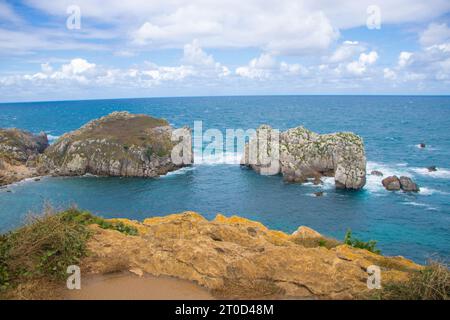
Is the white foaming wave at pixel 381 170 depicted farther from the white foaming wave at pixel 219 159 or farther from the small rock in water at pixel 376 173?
the white foaming wave at pixel 219 159

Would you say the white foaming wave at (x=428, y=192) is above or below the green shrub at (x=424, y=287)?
below

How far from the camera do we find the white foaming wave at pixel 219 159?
110 meters

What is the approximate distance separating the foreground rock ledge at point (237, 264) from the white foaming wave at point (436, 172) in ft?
270

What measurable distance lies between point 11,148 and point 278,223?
9093 centimetres

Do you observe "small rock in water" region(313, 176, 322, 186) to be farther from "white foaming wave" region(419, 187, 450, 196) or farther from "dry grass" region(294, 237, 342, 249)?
"dry grass" region(294, 237, 342, 249)

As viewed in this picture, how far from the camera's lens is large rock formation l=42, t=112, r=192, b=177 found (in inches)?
3858

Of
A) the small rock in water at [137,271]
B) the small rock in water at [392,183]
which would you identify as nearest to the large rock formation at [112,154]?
the small rock in water at [392,183]

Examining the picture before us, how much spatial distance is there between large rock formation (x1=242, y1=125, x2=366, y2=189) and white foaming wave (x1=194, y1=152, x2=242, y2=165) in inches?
362

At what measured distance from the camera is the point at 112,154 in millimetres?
101375

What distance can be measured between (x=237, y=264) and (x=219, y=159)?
321ft

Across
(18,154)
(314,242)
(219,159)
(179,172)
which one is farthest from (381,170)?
(18,154)

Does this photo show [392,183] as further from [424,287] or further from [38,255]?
[38,255]

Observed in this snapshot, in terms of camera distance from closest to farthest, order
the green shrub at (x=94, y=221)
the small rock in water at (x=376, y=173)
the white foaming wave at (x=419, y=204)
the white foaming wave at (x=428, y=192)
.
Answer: the green shrub at (x=94, y=221) → the white foaming wave at (x=419, y=204) → the white foaming wave at (x=428, y=192) → the small rock in water at (x=376, y=173)
